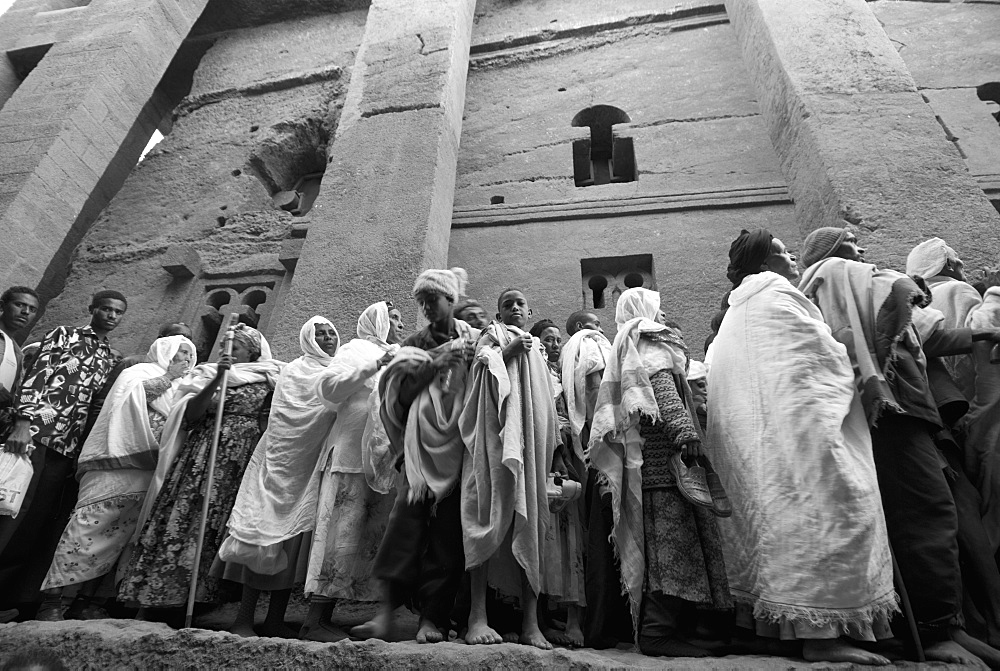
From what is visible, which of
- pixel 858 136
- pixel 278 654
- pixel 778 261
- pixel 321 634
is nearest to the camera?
pixel 278 654

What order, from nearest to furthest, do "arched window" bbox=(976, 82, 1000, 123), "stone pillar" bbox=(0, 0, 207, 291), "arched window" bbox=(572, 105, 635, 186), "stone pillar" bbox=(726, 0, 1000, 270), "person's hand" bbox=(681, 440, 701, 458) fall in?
"person's hand" bbox=(681, 440, 701, 458), "stone pillar" bbox=(726, 0, 1000, 270), "stone pillar" bbox=(0, 0, 207, 291), "arched window" bbox=(976, 82, 1000, 123), "arched window" bbox=(572, 105, 635, 186)

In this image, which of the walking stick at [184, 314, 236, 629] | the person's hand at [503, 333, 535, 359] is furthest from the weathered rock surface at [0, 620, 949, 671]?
the person's hand at [503, 333, 535, 359]

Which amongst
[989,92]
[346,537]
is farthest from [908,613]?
[989,92]

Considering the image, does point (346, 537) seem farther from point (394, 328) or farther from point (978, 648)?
point (978, 648)

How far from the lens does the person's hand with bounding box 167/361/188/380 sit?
4043 mm

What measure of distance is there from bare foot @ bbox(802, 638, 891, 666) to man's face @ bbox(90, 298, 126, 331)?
14.5 ft

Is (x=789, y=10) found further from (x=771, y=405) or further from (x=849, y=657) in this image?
(x=849, y=657)

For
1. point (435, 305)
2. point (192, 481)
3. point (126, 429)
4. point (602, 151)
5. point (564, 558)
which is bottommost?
point (564, 558)

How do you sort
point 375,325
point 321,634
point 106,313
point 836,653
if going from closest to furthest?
1. point 836,653
2. point 321,634
3. point 375,325
4. point 106,313

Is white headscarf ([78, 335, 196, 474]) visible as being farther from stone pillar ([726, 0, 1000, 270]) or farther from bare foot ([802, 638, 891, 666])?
stone pillar ([726, 0, 1000, 270])

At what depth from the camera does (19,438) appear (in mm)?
3436

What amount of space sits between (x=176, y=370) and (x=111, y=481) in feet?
2.71

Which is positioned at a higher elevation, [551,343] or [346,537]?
[551,343]

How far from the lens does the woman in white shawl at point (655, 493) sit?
8.21ft
